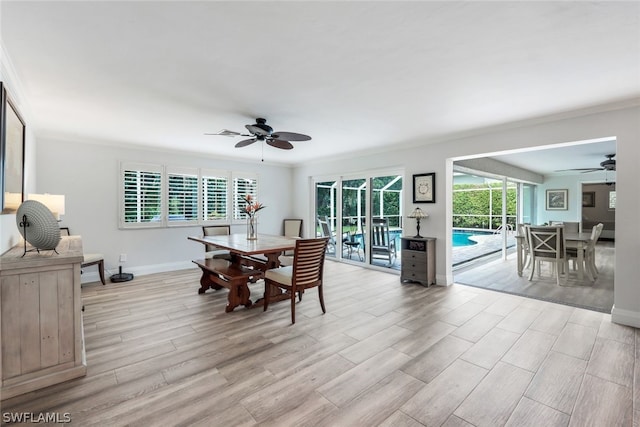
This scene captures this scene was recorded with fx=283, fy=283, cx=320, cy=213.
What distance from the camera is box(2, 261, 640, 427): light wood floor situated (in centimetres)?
173

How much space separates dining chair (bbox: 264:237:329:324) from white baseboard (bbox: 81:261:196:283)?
2.99 m

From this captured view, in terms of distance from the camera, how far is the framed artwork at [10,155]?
197 centimetres

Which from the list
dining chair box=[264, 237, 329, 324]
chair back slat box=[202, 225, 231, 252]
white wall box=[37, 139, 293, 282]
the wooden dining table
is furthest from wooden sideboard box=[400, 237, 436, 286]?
white wall box=[37, 139, 293, 282]

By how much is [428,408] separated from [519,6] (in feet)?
7.91

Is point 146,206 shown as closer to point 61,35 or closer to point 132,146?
point 132,146

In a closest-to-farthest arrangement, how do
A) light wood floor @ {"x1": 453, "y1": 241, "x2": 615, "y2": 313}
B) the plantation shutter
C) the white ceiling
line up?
the white ceiling < light wood floor @ {"x1": 453, "y1": 241, "x2": 615, "y2": 313} < the plantation shutter

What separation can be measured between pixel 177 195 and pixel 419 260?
4617 millimetres

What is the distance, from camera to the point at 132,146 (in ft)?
16.4

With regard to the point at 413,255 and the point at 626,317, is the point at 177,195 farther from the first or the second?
the point at 626,317

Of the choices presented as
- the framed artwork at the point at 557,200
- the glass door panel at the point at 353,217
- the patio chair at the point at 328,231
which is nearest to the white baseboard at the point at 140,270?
the patio chair at the point at 328,231

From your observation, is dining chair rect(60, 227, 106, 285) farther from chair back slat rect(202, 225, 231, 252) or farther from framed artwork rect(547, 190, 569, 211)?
framed artwork rect(547, 190, 569, 211)

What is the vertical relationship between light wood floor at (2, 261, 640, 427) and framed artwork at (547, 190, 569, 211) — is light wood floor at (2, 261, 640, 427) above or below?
below

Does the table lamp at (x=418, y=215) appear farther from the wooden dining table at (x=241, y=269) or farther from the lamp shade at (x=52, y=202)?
the lamp shade at (x=52, y=202)

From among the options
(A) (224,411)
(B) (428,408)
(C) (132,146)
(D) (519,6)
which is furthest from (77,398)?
(C) (132,146)
